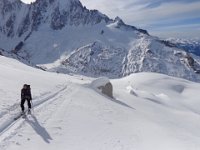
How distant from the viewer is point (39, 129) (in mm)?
23297

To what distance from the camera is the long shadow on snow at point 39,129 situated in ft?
71.9

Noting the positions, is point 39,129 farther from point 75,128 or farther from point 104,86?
point 104,86

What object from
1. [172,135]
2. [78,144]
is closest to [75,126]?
[78,144]

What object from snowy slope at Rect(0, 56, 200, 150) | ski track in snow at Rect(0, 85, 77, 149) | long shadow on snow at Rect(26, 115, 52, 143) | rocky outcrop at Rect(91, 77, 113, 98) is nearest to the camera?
ski track in snow at Rect(0, 85, 77, 149)

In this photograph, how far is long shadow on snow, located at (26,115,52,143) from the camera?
2192cm

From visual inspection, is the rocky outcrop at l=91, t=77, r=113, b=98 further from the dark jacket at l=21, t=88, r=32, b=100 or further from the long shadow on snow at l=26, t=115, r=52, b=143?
the long shadow on snow at l=26, t=115, r=52, b=143

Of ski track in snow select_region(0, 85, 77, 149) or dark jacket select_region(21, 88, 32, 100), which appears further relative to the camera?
dark jacket select_region(21, 88, 32, 100)

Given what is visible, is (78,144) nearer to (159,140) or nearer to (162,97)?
(159,140)

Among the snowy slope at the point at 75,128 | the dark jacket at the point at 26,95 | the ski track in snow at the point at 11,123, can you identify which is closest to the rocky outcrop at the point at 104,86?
the snowy slope at the point at 75,128

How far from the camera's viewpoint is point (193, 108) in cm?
6581

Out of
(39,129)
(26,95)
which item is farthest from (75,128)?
(26,95)

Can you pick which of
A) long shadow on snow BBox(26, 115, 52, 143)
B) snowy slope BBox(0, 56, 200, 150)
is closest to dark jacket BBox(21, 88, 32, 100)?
snowy slope BBox(0, 56, 200, 150)

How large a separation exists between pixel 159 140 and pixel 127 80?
5764 centimetres

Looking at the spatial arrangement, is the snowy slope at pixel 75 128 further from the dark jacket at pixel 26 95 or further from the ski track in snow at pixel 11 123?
the dark jacket at pixel 26 95
